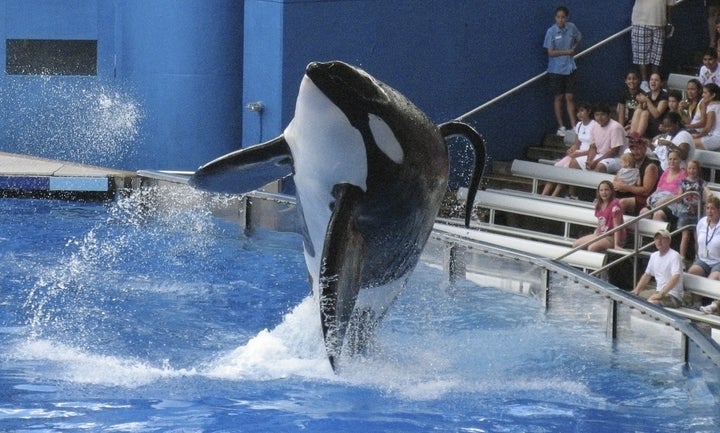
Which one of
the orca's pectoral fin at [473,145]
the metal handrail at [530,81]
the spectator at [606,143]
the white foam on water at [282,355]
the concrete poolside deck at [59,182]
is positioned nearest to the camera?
the orca's pectoral fin at [473,145]

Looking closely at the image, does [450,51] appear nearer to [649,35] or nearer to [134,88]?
[649,35]

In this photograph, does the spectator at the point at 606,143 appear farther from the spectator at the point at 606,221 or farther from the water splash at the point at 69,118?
the water splash at the point at 69,118

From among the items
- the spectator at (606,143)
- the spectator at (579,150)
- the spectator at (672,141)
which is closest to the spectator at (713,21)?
the spectator at (579,150)

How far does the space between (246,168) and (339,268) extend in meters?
1.12

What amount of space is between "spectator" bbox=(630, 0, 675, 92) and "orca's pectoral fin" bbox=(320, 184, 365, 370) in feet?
30.2

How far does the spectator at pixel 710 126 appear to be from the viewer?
538 inches

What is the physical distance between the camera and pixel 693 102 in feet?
45.8

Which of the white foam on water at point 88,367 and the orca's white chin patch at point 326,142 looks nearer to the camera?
the orca's white chin patch at point 326,142

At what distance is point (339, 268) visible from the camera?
709 centimetres

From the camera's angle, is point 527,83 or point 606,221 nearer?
point 606,221

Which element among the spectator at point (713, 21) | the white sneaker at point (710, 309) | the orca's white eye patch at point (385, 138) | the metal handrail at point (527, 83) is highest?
the spectator at point (713, 21)

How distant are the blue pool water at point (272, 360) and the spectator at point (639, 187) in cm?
274

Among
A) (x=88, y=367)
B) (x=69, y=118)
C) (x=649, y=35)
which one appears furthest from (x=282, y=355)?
(x=69, y=118)

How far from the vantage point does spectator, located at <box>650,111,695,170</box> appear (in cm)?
1301
